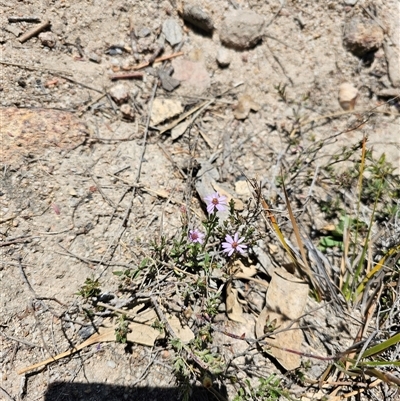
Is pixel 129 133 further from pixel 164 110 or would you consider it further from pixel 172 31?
pixel 172 31

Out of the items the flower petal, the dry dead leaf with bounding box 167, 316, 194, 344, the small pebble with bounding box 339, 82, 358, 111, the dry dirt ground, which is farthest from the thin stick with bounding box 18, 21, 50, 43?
the small pebble with bounding box 339, 82, 358, 111

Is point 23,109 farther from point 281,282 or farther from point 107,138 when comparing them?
point 281,282

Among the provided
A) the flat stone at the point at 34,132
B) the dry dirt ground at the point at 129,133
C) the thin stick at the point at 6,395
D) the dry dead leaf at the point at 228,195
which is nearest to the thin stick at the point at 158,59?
the dry dirt ground at the point at 129,133

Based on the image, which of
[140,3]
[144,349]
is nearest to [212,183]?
[144,349]

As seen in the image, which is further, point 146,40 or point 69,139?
point 146,40

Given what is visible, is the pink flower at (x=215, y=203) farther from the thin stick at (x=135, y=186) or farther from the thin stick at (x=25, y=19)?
the thin stick at (x=25, y=19)

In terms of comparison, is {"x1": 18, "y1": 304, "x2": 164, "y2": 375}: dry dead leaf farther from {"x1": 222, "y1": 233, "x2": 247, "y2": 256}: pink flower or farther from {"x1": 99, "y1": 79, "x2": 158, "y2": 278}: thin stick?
{"x1": 222, "y1": 233, "x2": 247, "y2": 256}: pink flower
